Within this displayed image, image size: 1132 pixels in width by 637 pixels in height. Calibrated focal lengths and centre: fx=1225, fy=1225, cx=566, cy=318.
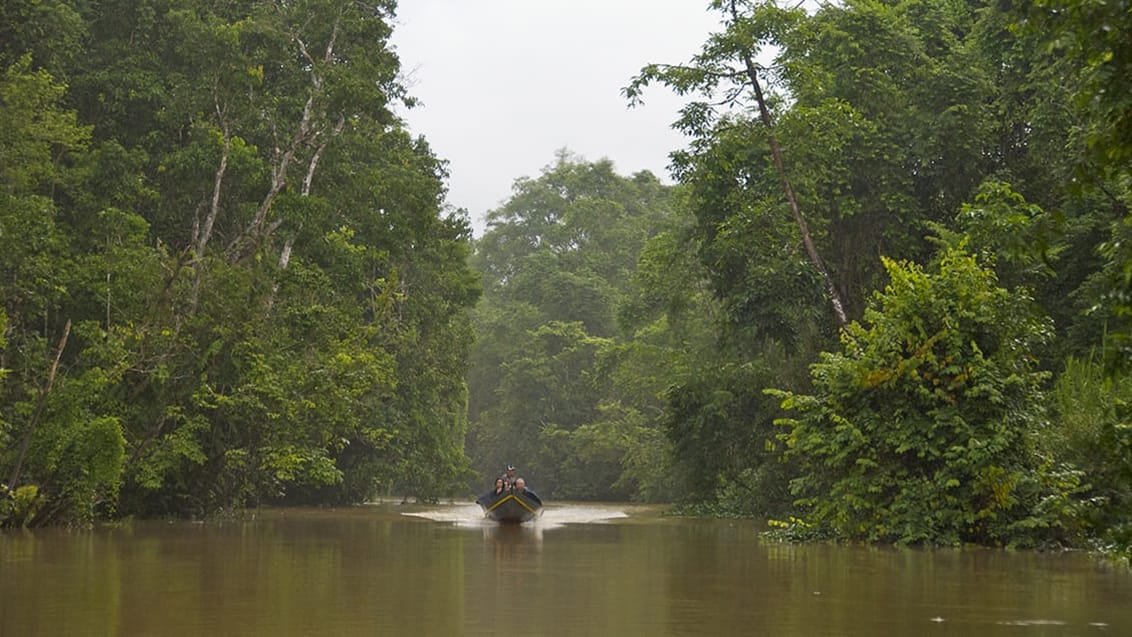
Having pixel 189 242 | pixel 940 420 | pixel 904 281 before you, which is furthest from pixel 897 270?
pixel 189 242

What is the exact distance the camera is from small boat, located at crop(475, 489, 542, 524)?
28192mm

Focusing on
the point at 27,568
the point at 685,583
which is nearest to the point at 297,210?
the point at 27,568

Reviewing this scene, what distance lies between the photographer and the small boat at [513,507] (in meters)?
28.2

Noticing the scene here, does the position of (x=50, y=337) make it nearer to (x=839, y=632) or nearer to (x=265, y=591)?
(x=265, y=591)

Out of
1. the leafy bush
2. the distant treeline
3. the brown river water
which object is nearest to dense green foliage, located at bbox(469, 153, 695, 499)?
the distant treeline

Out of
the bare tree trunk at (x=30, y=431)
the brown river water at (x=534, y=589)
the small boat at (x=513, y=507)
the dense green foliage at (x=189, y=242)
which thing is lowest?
the small boat at (x=513, y=507)

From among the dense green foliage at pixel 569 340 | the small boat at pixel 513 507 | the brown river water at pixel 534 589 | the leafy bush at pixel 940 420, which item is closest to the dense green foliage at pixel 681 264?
the leafy bush at pixel 940 420

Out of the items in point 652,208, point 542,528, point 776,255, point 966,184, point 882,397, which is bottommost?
point 542,528

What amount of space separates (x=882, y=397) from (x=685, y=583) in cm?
653

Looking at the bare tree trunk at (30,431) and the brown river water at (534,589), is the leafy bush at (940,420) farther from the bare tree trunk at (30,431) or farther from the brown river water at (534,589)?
the bare tree trunk at (30,431)

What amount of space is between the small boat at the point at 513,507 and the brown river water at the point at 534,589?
806 centimetres

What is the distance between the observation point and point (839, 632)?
8.48 metres

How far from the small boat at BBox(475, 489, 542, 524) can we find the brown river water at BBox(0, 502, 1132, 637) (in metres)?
8.06

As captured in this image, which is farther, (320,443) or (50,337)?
(320,443)
